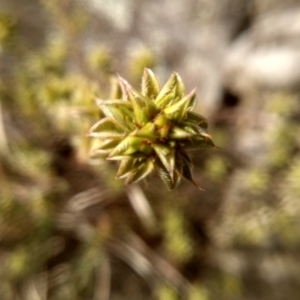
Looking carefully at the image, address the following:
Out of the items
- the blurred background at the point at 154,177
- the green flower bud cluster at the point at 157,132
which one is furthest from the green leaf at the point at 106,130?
the blurred background at the point at 154,177

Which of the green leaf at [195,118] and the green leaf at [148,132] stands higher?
the green leaf at [148,132]

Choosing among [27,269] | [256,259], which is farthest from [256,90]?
[27,269]

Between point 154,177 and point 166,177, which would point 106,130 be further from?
point 154,177

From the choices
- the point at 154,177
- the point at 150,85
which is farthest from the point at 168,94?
the point at 154,177

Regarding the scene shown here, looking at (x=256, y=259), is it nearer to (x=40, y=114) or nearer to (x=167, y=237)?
(x=167, y=237)

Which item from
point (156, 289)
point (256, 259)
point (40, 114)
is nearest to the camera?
point (40, 114)

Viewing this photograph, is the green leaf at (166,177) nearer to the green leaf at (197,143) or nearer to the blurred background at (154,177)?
the green leaf at (197,143)

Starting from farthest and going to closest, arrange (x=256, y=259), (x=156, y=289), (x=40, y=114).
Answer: (x=256, y=259)
(x=156, y=289)
(x=40, y=114)
